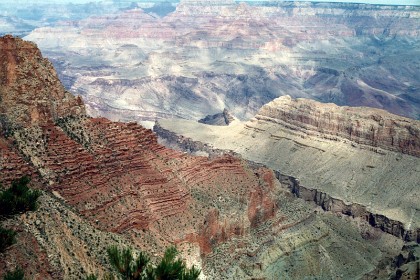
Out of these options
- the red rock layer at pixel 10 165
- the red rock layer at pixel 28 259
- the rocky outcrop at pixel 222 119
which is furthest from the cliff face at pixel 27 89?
the rocky outcrop at pixel 222 119

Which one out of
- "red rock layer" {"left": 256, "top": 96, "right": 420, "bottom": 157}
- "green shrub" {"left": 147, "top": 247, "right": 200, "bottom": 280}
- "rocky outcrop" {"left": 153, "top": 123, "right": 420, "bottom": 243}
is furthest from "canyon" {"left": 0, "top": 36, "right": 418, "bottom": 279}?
"red rock layer" {"left": 256, "top": 96, "right": 420, "bottom": 157}

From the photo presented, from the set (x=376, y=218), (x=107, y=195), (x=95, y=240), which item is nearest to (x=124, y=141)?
(x=107, y=195)

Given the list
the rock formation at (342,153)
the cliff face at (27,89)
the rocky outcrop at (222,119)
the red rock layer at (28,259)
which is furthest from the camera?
the rocky outcrop at (222,119)

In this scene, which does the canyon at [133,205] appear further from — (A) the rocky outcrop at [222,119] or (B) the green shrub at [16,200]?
(A) the rocky outcrop at [222,119]

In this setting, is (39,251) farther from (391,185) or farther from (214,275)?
(391,185)

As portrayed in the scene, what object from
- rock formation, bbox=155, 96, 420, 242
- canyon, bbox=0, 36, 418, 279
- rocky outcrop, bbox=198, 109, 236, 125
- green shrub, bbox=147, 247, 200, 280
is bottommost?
rocky outcrop, bbox=198, 109, 236, 125

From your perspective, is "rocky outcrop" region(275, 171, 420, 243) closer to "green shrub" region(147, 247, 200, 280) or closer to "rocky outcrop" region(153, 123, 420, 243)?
"rocky outcrop" region(153, 123, 420, 243)

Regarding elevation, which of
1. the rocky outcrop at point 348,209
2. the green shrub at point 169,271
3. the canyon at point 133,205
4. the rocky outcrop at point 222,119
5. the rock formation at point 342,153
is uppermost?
the green shrub at point 169,271
